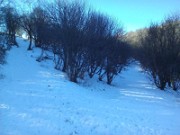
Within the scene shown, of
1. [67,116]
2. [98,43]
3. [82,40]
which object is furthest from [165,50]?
[67,116]

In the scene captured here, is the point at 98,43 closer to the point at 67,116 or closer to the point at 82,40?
the point at 82,40

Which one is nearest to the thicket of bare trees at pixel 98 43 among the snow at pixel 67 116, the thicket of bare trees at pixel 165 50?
the thicket of bare trees at pixel 165 50

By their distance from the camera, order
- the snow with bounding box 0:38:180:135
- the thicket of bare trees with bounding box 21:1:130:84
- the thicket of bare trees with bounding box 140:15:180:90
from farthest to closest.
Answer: the thicket of bare trees with bounding box 140:15:180:90 → the thicket of bare trees with bounding box 21:1:130:84 → the snow with bounding box 0:38:180:135

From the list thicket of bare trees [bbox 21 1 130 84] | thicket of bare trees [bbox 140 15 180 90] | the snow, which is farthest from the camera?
thicket of bare trees [bbox 140 15 180 90]

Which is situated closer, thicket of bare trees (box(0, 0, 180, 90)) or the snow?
the snow

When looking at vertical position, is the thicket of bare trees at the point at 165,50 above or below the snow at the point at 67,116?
above

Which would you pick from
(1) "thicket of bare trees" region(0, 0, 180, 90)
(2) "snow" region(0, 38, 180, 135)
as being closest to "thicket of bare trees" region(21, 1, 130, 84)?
(1) "thicket of bare trees" region(0, 0, 180, 90)

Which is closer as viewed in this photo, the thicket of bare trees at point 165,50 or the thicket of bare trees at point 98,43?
the thicket of bare trees at point 98,43

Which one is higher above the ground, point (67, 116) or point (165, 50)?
point (165, 50)

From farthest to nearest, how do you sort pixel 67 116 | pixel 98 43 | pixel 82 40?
pixel 98 43 < pixel 82 40 < pixel 67 116

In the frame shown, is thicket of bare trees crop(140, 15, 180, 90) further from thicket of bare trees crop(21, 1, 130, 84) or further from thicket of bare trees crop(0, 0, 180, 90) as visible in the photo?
thicket of bare trees crop(21, 1, 130, 84)

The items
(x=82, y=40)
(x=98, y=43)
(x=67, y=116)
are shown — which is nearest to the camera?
(x=67, y=116)

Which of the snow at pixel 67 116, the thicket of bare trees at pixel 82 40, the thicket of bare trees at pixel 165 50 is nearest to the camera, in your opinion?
the snow at pixel 67 116

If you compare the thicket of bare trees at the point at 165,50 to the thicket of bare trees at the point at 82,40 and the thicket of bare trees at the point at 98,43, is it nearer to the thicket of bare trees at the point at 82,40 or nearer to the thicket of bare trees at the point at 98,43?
the thicket of bare trees at the point at 98,43
